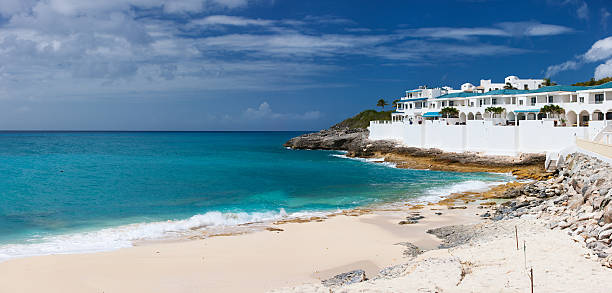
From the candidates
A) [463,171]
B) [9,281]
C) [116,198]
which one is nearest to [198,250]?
[9,281]

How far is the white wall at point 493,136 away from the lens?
136 ft

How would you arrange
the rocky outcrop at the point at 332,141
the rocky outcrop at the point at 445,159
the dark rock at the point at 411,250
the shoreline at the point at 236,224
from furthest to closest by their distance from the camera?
1. the rocky outcrop at the point at 332,141
2. the rocky outcrop at the point at 445,159
3. the shoreline at the point at 236,224
4. the dark rock at the point at 411,250

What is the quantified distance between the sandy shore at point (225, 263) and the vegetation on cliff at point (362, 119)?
106 m

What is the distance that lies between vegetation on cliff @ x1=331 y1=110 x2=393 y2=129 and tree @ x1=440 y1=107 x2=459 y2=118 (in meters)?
59.3

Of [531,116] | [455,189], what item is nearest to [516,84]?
[531,116]

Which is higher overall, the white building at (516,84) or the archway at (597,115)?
the white building at (516,84)

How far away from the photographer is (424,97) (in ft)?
225

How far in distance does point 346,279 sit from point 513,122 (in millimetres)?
47315

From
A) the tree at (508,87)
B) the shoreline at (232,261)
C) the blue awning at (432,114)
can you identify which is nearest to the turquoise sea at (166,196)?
the shoreline at (232,261)

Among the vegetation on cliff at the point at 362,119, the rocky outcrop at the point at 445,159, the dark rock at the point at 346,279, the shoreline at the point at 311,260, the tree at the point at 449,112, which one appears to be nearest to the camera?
the shoreline at the point at 311,260

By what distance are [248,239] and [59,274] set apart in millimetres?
6445

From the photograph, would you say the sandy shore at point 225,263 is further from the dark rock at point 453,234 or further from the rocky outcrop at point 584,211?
the rocky outcrop at point 584,211

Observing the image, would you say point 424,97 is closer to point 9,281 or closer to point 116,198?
point 116,198

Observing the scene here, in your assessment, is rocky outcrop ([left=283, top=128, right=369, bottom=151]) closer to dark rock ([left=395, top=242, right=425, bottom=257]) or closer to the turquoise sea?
the turquoise sea
